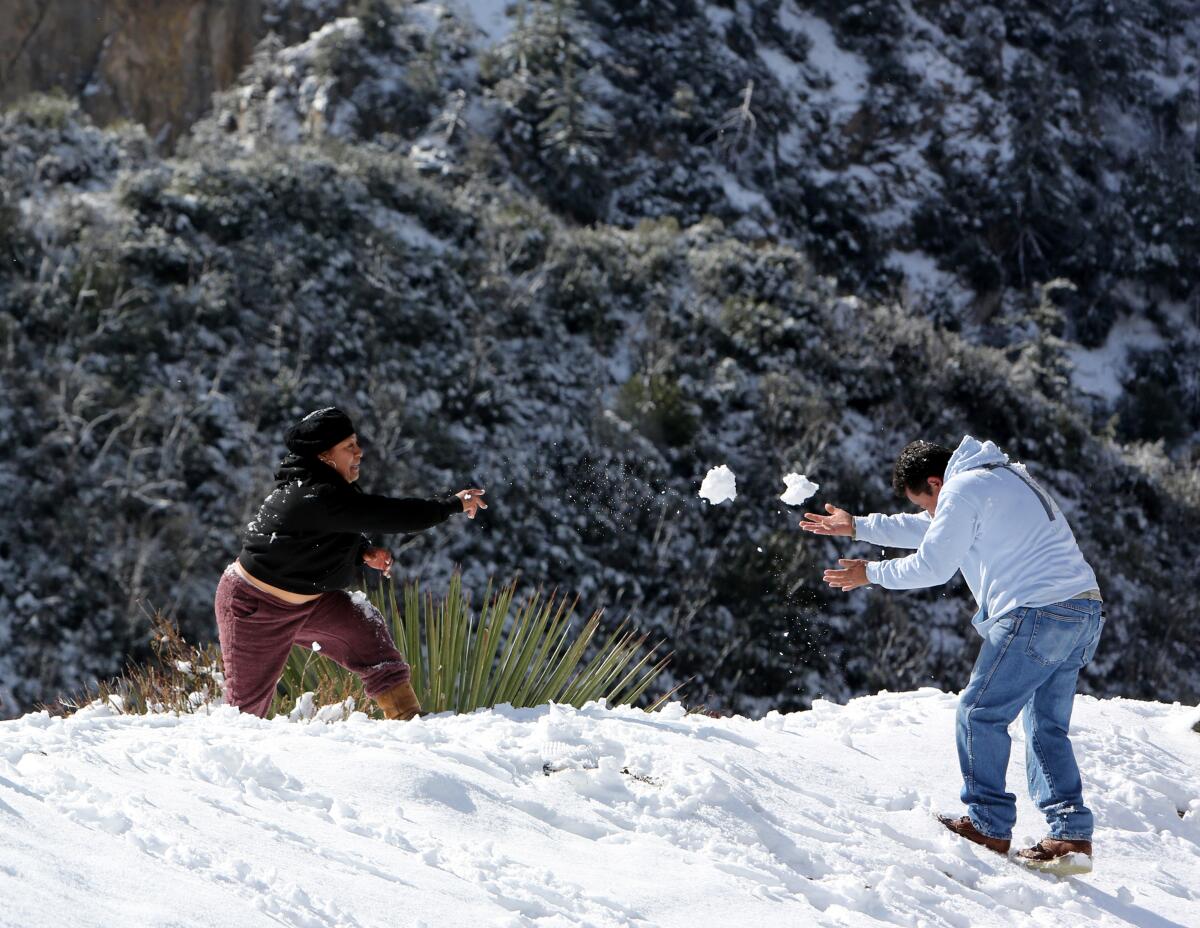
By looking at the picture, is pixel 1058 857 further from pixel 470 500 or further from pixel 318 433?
pixel 318 433

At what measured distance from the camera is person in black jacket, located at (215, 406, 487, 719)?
4.20 meters

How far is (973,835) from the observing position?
383 centimetres

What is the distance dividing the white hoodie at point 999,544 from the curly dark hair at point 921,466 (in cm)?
15

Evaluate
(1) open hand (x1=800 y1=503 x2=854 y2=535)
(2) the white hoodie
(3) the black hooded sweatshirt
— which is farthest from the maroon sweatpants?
(2) the white hoodie

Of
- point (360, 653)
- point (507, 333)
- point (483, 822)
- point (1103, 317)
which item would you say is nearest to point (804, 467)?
point (507, 333)

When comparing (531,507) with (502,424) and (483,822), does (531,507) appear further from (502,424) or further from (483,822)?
(483,822)

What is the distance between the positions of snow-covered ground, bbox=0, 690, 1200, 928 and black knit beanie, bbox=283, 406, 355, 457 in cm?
97

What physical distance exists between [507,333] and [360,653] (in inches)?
386

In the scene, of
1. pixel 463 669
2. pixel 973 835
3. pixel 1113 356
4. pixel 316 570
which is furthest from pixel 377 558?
pixel 1113 356

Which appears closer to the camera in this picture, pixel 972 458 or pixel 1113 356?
pixel 972 458

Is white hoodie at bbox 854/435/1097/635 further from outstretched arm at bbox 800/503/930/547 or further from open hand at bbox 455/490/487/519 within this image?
open hand at bbox 455/490/487/519

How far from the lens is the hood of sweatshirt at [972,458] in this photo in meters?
3.82

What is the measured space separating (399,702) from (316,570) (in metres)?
0.60

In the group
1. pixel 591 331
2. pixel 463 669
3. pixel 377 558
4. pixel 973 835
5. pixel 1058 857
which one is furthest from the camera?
pixel 591 331
